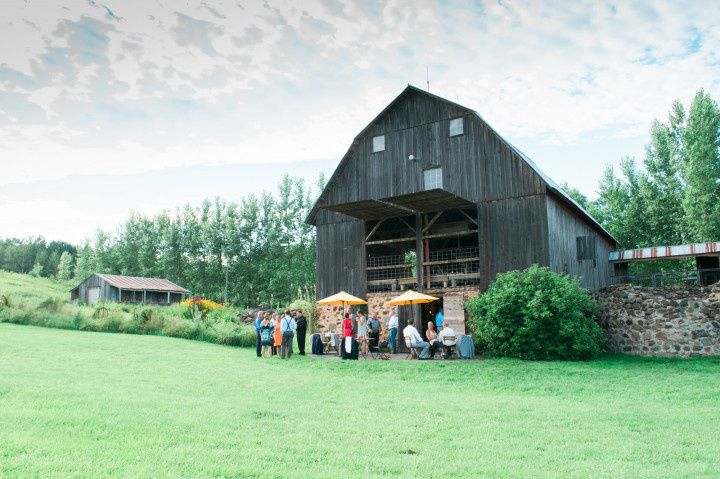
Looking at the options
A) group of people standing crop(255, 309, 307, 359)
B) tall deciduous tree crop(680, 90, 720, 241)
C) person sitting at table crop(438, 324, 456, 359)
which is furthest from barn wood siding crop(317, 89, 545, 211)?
tall deciduous tree crop(680, 90, 720, 241)

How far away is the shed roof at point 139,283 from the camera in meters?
54.2

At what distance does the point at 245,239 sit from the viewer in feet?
200

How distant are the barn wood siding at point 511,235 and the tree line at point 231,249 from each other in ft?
104

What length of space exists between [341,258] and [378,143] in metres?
5.25

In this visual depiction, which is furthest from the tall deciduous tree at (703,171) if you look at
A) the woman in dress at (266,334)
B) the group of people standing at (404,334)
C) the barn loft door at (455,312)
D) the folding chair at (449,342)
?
the woman in dress at (266,334)

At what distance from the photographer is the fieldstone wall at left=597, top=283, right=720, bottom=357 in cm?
1989

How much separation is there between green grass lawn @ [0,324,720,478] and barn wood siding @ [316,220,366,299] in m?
9.70

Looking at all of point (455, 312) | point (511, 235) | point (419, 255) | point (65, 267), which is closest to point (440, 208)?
point (419, 255)

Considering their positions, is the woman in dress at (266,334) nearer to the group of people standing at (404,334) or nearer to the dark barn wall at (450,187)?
the group of people standing at (404,334)

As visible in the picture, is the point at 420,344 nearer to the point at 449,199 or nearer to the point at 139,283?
the point at 449,199

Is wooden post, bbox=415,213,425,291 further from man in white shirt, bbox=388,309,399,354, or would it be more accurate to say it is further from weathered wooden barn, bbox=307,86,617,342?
man in white shirt, bbox=388,309,399,354

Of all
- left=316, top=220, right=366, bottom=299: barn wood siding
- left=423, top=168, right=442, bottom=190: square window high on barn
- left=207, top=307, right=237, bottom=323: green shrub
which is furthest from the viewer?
left=207, top=307, right=237, bottom=323: green shrub

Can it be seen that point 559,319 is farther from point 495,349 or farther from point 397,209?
point 397,209

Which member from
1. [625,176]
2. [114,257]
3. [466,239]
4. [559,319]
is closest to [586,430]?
[559,319]
